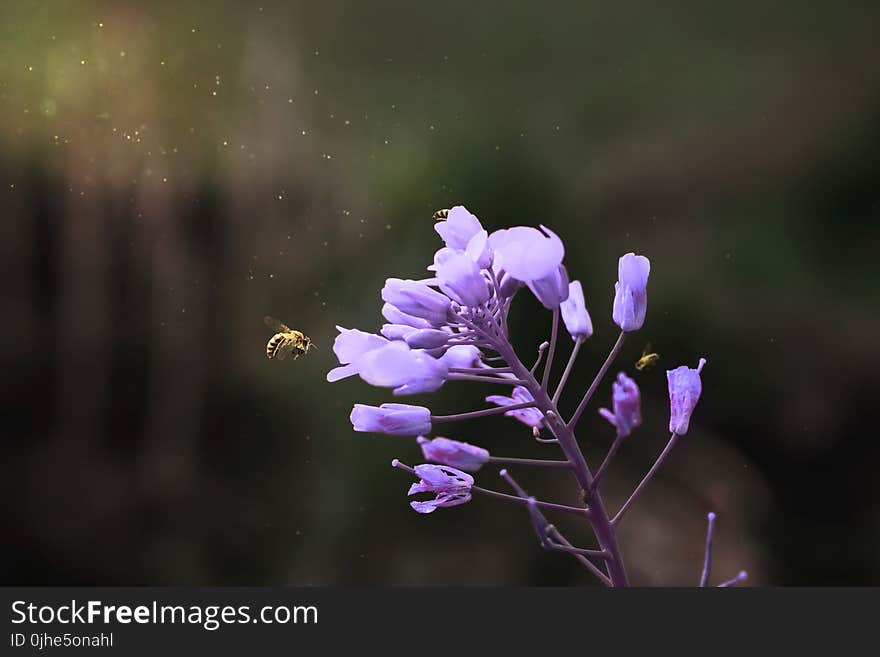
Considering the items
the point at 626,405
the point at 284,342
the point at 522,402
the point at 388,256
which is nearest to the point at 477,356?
the point at 522,402

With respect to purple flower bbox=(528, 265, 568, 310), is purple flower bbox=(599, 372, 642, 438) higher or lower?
lower

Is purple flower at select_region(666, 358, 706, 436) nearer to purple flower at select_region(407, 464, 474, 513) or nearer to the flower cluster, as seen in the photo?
the flower cluster

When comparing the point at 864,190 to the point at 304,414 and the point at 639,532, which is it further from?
the point at 304,414

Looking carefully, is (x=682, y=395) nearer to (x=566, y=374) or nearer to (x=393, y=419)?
(x=566, y=374)

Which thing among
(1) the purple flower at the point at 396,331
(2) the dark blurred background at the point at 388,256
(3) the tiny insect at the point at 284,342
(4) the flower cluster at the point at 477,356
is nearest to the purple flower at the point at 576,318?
(4) the flower cluster at the point at 477,356

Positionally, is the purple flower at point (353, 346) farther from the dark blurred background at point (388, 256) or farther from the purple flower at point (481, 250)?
the dark blurred background at point (388, 256)

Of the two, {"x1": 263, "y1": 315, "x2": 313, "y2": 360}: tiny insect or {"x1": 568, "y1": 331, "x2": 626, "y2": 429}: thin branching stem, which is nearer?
{"x1": 568, "y1": 331, "x2": 626, "y2": 429}: thin branching stem

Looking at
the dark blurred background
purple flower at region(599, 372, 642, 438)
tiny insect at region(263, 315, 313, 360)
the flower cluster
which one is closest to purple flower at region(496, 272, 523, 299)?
the flower cluster
